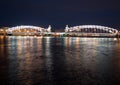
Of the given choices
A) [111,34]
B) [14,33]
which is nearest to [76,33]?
[111,34]

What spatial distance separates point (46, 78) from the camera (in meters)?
11.6

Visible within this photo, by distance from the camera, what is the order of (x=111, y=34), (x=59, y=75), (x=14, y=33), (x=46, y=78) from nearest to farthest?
(x=46, y=78), (x=59, y=75), (x=111, y=34), (x=14, y=33)

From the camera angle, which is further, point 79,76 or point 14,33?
point 14,33

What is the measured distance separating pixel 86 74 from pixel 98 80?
1.58 meters

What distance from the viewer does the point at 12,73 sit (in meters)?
12.8

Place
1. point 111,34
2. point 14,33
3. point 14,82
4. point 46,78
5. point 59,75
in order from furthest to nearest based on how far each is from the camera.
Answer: point 14,33 < point 111,34 < point 59,75 < point 46,78 < point 14,82

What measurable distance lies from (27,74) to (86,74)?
2.85 metres

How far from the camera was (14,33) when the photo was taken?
177 meters

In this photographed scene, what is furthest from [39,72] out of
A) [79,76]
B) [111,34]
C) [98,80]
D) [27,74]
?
[111,34]

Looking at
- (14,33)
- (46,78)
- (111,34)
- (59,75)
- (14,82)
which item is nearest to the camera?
(14,82)

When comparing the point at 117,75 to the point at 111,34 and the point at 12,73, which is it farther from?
the point at 111,34

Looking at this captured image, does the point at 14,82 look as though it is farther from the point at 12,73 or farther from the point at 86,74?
the point at 86,74

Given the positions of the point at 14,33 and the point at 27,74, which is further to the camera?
the point at 14,33

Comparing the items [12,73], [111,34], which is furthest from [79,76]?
[111,34]
